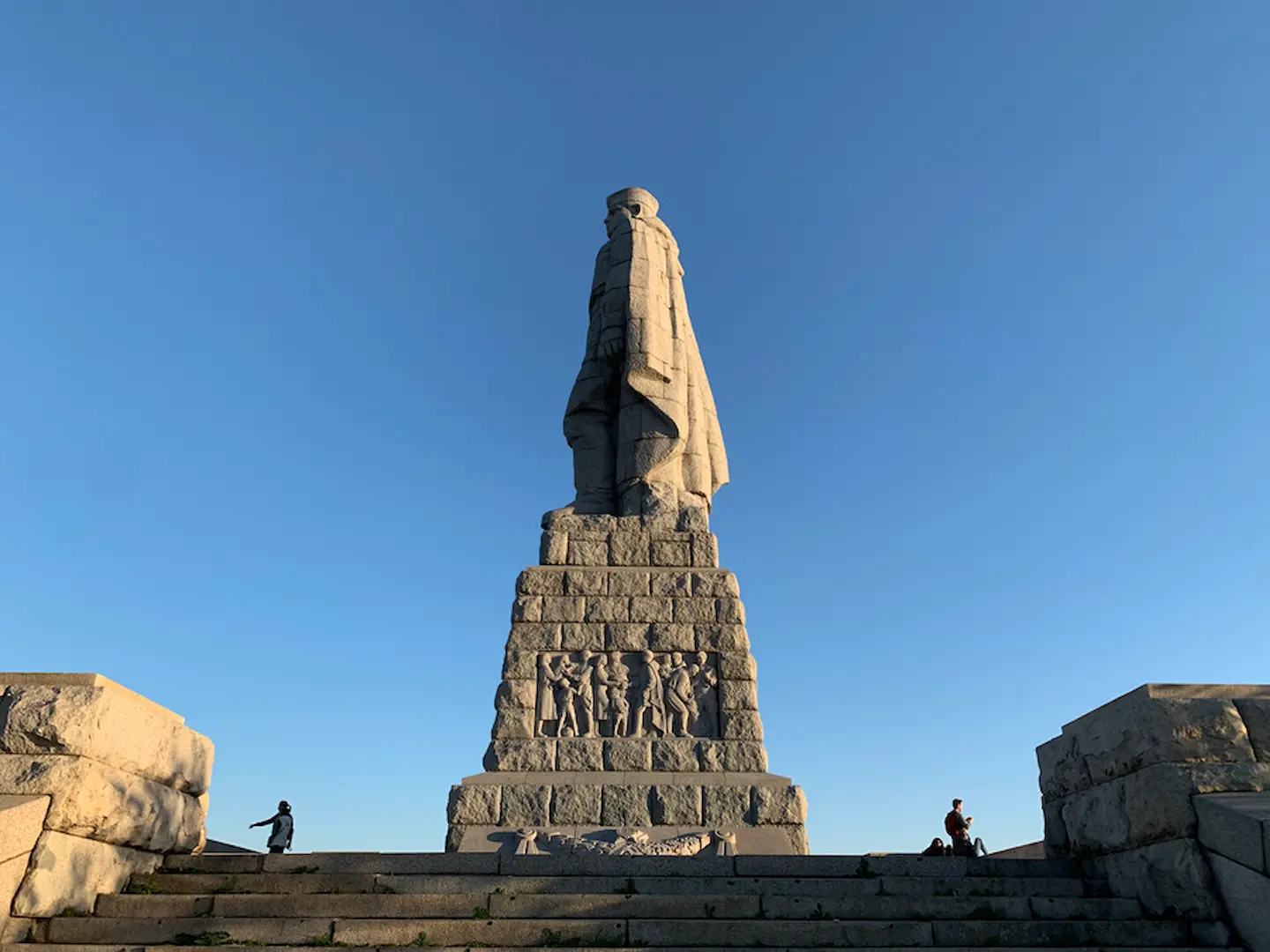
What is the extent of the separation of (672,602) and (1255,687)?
17.7 ft

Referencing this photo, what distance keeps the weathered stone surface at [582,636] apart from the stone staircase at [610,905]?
3529 mm

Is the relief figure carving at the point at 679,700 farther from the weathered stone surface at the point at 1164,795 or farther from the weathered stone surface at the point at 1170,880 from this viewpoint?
the weathered stone surface at the point at 1170,880

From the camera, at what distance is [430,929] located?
16.7ft

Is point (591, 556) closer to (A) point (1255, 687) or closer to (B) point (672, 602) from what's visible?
(B) point (672, 602)

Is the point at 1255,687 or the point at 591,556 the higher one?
the point at 591,556

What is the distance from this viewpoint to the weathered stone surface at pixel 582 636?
9750mm

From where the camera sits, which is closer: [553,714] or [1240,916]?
[1240,916]

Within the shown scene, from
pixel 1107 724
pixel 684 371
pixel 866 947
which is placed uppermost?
pixel 684 371

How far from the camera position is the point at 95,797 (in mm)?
5574

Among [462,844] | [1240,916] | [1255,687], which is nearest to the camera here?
[1240,916]

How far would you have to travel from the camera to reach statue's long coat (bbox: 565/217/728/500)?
451 inches

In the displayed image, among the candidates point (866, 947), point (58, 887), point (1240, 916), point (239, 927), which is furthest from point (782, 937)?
point (58, 887)

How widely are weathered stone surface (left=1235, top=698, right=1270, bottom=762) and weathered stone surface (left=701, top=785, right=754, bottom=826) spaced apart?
416cm

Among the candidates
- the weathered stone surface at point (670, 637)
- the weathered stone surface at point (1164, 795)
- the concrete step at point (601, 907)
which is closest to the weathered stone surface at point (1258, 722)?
the weathered stone surface at point (1164, 795)
